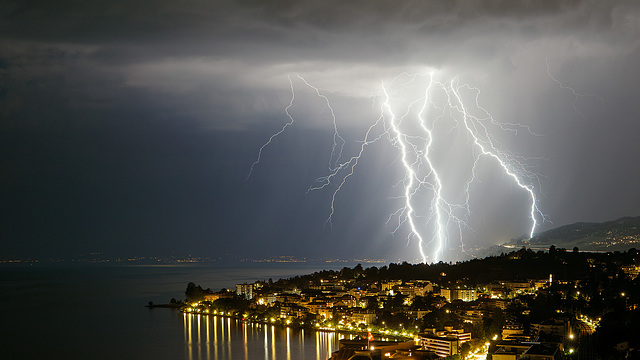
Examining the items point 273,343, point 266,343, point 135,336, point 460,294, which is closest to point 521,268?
point 460,294

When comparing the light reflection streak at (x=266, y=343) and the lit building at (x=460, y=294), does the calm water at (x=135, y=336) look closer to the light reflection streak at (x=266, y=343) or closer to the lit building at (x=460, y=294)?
the light reflection streak at (x=266, y=343)

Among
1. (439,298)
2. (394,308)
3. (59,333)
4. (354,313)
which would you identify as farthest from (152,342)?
(439,298)

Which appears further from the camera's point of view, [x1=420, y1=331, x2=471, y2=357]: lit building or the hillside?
the hillside

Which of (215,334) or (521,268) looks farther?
(521,268)

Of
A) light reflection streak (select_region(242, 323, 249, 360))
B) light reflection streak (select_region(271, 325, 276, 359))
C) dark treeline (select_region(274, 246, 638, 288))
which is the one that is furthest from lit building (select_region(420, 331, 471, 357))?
dark treeline (select_region(274, 246, 638, 288))

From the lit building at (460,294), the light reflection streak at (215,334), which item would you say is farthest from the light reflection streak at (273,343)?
the lit building at (460,294)

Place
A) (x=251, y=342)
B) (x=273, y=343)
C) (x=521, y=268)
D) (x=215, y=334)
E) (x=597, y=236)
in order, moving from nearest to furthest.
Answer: (x=273, y=343), (x=251, y=342), (x=215, y=334), (x=521, y=268), (x=597, y=236)

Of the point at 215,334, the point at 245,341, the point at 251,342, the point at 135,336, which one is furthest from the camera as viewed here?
the point at 215,334

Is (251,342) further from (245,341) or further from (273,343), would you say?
(273,343)

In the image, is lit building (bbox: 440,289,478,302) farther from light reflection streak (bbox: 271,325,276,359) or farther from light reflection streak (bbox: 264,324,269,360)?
light reflection streak (bbox: 264,324,269,360)
